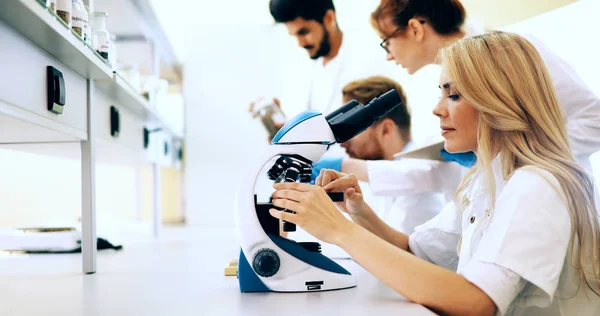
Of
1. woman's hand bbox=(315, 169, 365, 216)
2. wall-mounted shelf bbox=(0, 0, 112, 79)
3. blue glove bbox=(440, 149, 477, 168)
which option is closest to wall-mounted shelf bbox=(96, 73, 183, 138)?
wall-mounted shelf bbox=(0, 0, 112, 79)

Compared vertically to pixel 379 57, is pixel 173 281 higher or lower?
lower

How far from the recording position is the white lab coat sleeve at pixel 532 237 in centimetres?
70

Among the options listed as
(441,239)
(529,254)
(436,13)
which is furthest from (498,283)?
(436,13)

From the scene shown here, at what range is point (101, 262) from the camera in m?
1.42

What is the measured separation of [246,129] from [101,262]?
2187mm

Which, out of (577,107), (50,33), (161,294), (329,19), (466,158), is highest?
(329,19)

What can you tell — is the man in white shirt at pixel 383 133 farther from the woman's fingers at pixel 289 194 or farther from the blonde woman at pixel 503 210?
the woman's fingers at pixel 289 194

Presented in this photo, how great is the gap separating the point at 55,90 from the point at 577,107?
1.22m

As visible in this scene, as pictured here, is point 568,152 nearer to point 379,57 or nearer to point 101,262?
point 101,262

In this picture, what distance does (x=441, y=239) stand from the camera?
4.07 ft

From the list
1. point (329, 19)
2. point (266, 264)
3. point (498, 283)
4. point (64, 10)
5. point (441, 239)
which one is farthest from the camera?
point (329, 19)

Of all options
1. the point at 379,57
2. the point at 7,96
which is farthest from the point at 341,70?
the point at 7,96

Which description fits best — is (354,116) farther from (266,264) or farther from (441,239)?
(441,239)

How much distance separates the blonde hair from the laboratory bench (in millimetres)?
745
